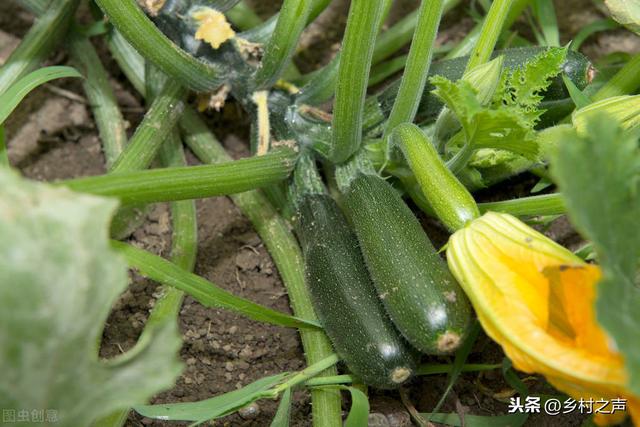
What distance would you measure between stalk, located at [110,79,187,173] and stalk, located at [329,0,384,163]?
18.9 inches

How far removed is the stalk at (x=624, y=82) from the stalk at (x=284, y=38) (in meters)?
0.82

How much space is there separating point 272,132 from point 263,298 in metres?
0.48

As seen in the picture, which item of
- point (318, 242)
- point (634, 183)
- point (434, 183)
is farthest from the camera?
point (318, 242)

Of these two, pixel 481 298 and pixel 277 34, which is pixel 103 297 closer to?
pixel 481 298

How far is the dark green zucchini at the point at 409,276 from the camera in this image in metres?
1.68

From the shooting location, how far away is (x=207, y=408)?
68.9 inches

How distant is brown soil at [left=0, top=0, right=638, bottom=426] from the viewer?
6.75 ft

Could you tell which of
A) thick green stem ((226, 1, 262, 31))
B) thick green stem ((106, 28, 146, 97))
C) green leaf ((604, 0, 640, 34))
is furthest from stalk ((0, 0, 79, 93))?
Result: green leaf ((604, 0, 640, 34))

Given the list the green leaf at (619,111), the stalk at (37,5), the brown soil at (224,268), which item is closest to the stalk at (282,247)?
the brown soil at (224,268)

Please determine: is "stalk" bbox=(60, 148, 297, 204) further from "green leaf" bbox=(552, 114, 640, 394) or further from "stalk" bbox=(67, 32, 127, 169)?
"green leaf" bbox=(552, 114, 640, 394)

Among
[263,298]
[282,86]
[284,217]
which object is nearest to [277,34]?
[282,86]

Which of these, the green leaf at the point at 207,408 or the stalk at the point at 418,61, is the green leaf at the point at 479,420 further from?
the stalk at the point at 418,61

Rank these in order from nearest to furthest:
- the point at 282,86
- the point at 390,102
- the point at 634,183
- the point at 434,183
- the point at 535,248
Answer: the point at 634,183 < the point at 535,248 < the point at 434,183 < the point at 390,102 < the point at 282,86

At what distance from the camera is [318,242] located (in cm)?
202
